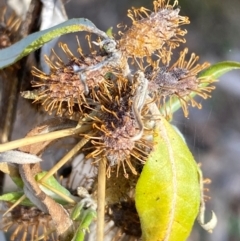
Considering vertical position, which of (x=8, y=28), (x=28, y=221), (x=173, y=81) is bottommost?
(x=28, y=221)

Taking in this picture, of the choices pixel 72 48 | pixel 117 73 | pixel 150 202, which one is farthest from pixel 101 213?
pixel 72 48

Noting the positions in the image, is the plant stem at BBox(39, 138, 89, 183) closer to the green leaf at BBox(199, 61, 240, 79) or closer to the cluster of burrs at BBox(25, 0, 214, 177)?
the cluster of burrs at BBox(25, 0, 214, 177)

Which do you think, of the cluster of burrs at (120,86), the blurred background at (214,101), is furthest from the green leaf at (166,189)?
the blurred background at (214,101)

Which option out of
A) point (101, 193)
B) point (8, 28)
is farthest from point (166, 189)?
point (8, 28)

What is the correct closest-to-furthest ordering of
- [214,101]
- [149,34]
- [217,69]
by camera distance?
1. [149,34]
2. [217,69]
3. [214,101]

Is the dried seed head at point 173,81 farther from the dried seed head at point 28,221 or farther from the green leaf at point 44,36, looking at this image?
the dried seed head at point 28,221

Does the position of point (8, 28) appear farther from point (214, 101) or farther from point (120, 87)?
point (214, 101)
